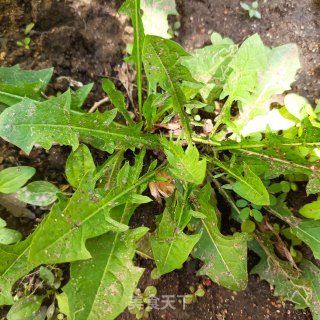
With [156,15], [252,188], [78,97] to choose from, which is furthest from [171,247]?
[156,15]

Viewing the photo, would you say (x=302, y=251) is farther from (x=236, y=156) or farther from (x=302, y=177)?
(x=236, y=156)

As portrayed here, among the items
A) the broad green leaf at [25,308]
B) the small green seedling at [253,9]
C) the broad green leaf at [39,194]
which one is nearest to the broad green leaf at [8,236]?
the broad green leaf at [39,194]

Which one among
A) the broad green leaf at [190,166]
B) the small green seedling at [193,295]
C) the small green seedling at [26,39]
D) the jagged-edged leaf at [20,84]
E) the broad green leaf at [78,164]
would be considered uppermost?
the small green seedling at [26,39]

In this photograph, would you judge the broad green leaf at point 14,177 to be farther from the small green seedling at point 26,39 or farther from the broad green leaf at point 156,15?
the broad green leaf at point 156,15

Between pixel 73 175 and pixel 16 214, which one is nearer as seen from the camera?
pixel 73 175

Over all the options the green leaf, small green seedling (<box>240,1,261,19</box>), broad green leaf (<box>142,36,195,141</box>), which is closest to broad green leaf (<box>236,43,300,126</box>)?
small green seedling (<box>240,1,261,19</box>)

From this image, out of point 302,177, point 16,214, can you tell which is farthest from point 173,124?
point 16,214

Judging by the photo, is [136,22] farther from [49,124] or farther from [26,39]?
[26,39]
